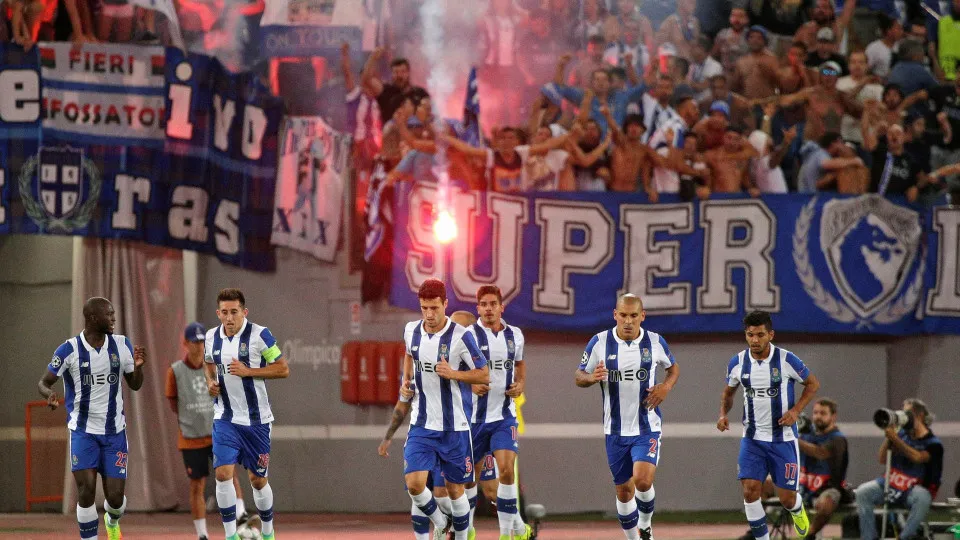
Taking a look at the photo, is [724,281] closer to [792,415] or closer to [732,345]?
[732,345]

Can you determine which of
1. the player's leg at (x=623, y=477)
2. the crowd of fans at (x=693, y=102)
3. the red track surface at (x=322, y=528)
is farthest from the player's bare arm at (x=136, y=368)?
the crowd of fans at (x=693, y=102)

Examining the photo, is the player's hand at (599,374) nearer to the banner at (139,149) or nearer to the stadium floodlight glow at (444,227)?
the stadium floodlight glow at (444,227)

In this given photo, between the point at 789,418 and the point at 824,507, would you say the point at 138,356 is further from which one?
the point at 824,507

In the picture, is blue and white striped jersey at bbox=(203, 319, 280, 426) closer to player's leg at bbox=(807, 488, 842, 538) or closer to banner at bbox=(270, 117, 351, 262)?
player's leg at bbox=(807, 488, 842, 538)

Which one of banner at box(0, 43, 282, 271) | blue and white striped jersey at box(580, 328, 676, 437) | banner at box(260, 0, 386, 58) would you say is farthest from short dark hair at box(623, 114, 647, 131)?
blue and white striped jersey at box(580, 328, 676, 437)

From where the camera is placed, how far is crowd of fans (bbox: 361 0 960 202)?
17031mm

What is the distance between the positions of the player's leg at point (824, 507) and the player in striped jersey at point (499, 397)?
3065 millimetres

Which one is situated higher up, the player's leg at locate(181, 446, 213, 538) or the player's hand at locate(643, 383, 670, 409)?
the player's hand at locate(643, 383, 670, 409)

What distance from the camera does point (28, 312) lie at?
18.2m

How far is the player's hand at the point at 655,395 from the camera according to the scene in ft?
35.3

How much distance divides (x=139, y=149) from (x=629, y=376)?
8.07 metres

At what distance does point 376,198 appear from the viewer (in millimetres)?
16781

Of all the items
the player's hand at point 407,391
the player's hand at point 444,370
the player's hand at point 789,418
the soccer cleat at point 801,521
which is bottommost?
the soccer cleat at point 801,521

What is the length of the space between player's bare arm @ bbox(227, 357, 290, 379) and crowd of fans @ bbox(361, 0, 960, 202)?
250 inches
